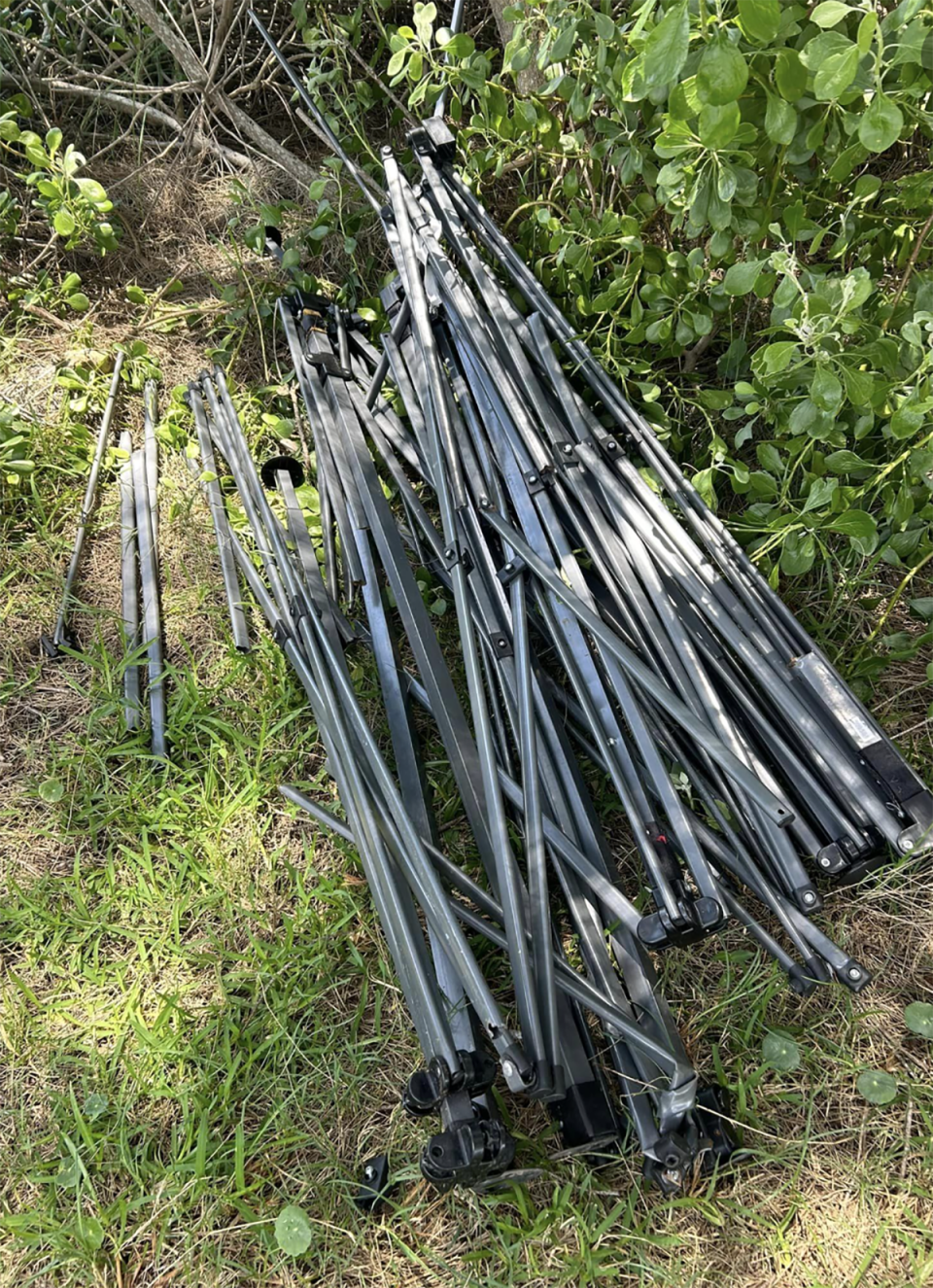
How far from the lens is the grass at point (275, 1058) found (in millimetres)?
1552

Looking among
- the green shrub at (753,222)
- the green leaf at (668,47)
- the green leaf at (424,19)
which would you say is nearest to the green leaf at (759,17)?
the green shrub at (753,222)

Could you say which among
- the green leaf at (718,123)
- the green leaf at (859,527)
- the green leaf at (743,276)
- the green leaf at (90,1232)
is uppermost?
the green leaf at (718,123)

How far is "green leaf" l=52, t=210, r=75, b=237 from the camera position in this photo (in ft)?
10.0

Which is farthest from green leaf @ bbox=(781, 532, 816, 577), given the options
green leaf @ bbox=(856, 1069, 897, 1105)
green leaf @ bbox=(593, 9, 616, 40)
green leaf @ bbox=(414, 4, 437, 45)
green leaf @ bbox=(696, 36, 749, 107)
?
green leaf @ bbox=(414, 4, 437, 45)

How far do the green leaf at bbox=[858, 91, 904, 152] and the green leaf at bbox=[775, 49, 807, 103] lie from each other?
196mm

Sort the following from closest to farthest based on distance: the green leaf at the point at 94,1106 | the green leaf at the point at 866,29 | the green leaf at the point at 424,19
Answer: the green leaf at the point at 866,29
the green leaf at the point at 94,1106
the green leaf at the point at 424,19

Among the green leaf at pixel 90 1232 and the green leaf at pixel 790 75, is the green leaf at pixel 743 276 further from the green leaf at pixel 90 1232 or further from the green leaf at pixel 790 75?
the green leaf at pixel 90 1232

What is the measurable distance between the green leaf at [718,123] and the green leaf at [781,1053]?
5.29 feet

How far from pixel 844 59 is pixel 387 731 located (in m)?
1.62

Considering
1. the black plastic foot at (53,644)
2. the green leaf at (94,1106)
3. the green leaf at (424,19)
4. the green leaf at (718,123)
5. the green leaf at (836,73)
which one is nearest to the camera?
the green leaf at (836,73)

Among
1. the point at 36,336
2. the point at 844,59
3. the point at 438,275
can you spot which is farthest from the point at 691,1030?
the point at 36,336

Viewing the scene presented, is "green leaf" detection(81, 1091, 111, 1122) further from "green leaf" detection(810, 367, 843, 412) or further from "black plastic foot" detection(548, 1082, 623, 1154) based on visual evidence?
"green leaf" detection(810, 367, 843, 412)

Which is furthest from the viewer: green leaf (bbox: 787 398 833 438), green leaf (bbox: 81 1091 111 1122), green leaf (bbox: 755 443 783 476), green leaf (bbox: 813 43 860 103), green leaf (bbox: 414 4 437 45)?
green leaf (bbox: 414 4 437 45)

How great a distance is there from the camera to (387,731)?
88.5 inches
